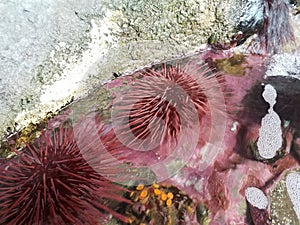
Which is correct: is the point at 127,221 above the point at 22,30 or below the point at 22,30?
below

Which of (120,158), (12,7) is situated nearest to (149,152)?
(120,158)

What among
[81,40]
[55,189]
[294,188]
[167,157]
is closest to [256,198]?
[294,188]

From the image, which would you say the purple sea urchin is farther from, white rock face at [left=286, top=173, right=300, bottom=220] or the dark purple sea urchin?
white rock face at [left=286, top=173, right=300, bottom=220]

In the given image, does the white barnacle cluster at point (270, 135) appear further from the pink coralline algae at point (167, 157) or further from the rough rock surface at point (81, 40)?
the rough rock surface at point (81, 40)

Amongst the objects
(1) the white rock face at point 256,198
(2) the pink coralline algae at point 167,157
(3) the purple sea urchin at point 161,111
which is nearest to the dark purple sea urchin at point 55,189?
(2) the pink coralline algae at point 167,157

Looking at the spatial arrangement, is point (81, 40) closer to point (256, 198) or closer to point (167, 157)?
point (167, 157)

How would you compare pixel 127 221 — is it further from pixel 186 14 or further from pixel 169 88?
pixel 186 14

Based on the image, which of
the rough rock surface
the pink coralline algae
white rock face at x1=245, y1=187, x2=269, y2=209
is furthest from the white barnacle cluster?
the rough rock surface
